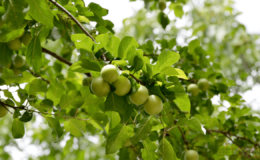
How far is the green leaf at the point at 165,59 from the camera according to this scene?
88 centimetres

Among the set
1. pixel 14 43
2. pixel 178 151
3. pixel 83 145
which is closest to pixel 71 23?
pixel 14 43

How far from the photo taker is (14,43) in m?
1.33

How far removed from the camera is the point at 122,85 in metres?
0.82

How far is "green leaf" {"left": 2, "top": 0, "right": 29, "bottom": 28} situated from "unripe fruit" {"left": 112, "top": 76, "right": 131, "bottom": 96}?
389 mm

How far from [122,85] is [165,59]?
211 mm

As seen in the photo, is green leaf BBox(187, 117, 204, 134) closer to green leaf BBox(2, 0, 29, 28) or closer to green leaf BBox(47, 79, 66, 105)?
green leaf BBox(47, 79, 66, 105)

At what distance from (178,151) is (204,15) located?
122 inches

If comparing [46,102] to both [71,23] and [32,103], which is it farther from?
[71,23]

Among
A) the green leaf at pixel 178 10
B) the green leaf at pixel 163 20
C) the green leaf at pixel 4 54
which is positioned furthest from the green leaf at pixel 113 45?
the green leaf at pixel 178 10

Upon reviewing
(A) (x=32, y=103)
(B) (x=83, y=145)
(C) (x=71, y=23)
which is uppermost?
(C) (x=71, y=23)

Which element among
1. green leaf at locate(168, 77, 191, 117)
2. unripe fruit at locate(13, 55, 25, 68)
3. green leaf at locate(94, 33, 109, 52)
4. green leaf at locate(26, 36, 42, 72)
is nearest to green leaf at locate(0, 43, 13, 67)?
unripe fruit at locate(13, 55, 25, 68)

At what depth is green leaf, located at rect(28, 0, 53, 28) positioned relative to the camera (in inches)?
31.9

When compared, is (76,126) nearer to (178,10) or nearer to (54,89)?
(54,89)

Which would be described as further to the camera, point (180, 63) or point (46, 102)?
point (180, 63)
